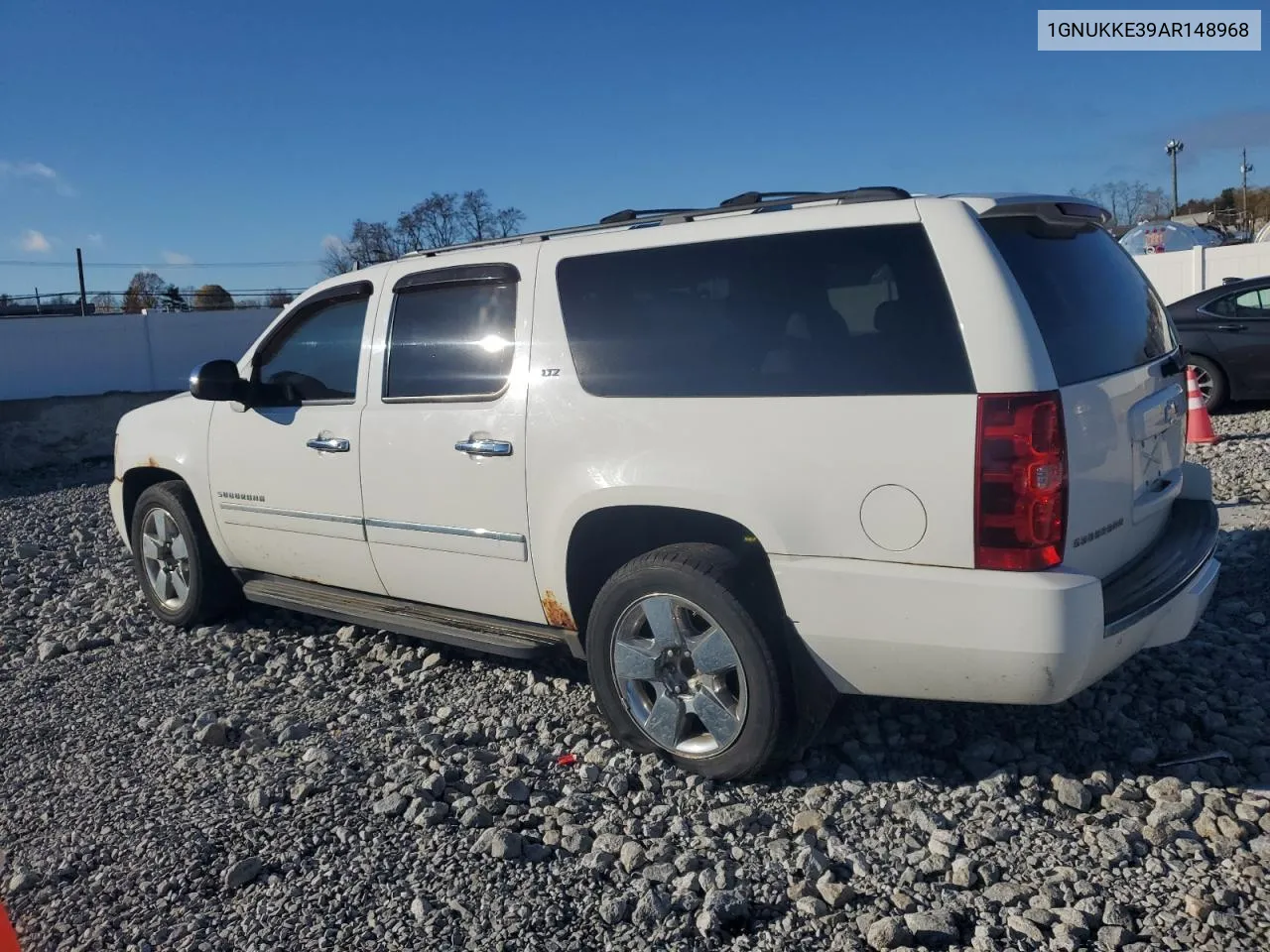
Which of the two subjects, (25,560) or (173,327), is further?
(173,327)

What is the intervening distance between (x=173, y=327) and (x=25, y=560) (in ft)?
29.9

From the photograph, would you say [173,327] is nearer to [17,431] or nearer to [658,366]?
[17,431]

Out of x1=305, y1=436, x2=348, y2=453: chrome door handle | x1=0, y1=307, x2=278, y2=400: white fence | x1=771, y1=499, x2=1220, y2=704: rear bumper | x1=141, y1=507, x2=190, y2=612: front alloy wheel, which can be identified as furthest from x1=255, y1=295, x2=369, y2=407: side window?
x1=0, y1=307, x2=278, y2=400: white fence

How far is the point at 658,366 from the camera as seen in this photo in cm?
378

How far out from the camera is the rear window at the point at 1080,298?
330 cm

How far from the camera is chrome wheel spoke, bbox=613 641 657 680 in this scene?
3795 mm

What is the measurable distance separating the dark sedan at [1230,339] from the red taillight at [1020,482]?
8.94m

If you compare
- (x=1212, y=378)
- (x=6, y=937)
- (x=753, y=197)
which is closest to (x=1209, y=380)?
(x=1212, y=378)

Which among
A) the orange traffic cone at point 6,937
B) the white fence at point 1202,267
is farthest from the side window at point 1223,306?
the orange traffic cone at point 6,937

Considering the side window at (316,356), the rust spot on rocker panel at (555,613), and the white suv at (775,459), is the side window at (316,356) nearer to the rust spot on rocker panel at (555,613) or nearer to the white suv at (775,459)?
the white suv at (775,459)

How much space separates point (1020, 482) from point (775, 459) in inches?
28.8

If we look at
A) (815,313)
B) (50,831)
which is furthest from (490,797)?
(815,313)

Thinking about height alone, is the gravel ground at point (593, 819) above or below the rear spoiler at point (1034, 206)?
below

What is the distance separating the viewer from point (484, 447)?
4.16m
